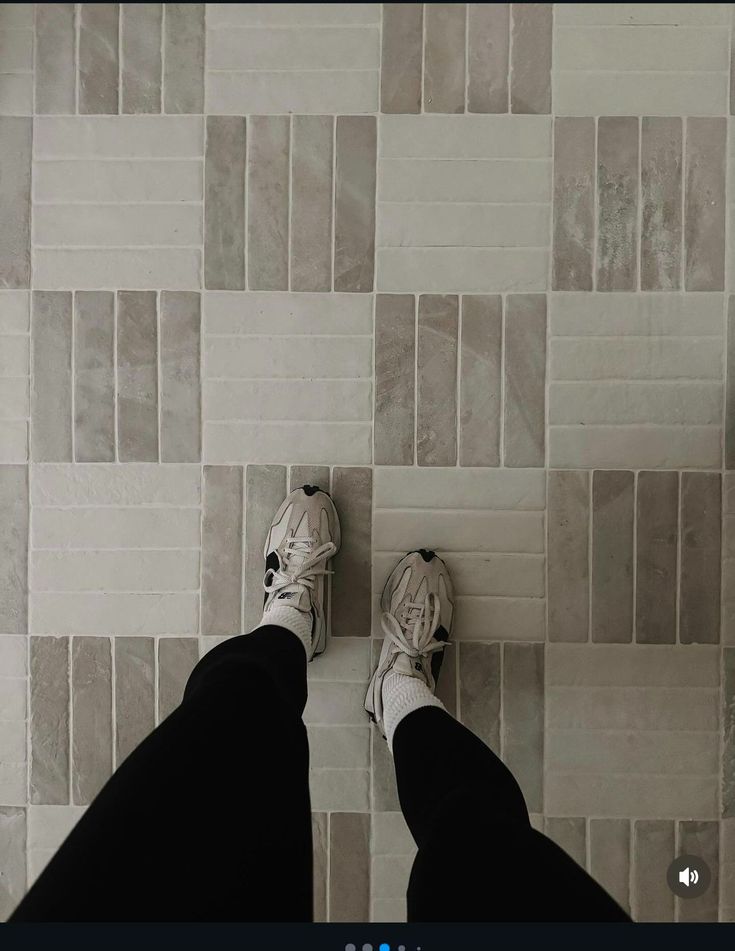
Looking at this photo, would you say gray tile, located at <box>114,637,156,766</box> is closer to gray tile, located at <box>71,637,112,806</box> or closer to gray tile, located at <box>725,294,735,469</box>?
gray tile, located at <box>71,637,112,806</box>

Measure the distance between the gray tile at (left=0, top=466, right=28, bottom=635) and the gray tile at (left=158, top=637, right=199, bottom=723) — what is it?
0.25 m

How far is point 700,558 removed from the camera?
1.17 metres

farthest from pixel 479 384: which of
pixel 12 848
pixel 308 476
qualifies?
pixel 12 848

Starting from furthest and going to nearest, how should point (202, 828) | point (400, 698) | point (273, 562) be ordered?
point (273, 562) → point (400, 698) → point (202, 828)

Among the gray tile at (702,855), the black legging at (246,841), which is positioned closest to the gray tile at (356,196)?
the black legging at (246,841)

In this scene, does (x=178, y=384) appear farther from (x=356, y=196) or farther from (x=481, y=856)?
(x=481, y=856)

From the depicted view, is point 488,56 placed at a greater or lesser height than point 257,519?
greater

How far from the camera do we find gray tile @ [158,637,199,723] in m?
1.19

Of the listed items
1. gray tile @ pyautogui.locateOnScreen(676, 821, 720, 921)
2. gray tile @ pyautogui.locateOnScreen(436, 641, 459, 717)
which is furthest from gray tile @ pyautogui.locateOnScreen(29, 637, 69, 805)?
gray tile @ pyautogui.locateOnScreen(676, 821, 720, 921)

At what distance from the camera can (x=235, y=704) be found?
80cm

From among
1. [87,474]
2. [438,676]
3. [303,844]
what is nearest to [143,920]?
[303,844]

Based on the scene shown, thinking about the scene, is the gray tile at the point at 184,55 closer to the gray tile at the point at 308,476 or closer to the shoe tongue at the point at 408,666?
the gray tile at the point at 308,476

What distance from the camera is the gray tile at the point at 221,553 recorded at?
119 cm

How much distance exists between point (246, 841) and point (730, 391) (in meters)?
1.01
